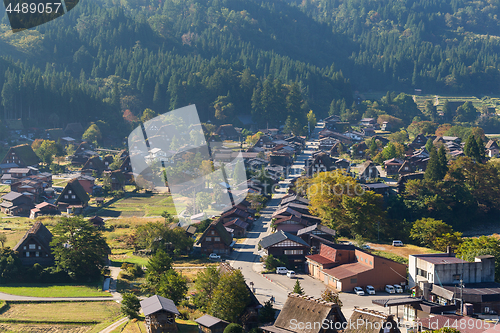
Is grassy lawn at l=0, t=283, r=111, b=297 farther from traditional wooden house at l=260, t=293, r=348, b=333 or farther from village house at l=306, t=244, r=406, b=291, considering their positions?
village house at l=306, t=244, r=406, b=291

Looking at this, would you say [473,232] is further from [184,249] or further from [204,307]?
[204,307]

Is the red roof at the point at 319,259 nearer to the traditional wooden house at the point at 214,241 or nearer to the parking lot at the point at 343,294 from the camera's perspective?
the parking lot at the point at 343,294

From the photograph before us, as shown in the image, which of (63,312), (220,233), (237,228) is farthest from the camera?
(237,228)

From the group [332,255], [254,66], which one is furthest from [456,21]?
[332,255]

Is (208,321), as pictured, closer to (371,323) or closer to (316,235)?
(371,323)

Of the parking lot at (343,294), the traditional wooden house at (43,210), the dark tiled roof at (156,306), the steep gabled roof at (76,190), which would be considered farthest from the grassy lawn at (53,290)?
the steep gabled roof at (76,190)

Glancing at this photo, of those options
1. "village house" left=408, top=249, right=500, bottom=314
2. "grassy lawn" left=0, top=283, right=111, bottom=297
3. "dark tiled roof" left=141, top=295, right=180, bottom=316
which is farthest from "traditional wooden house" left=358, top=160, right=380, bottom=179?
"dark tiled roof" left=141, top=295, right=180, bottom=316

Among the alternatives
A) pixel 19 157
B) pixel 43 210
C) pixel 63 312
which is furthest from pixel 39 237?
pixel 19 157
